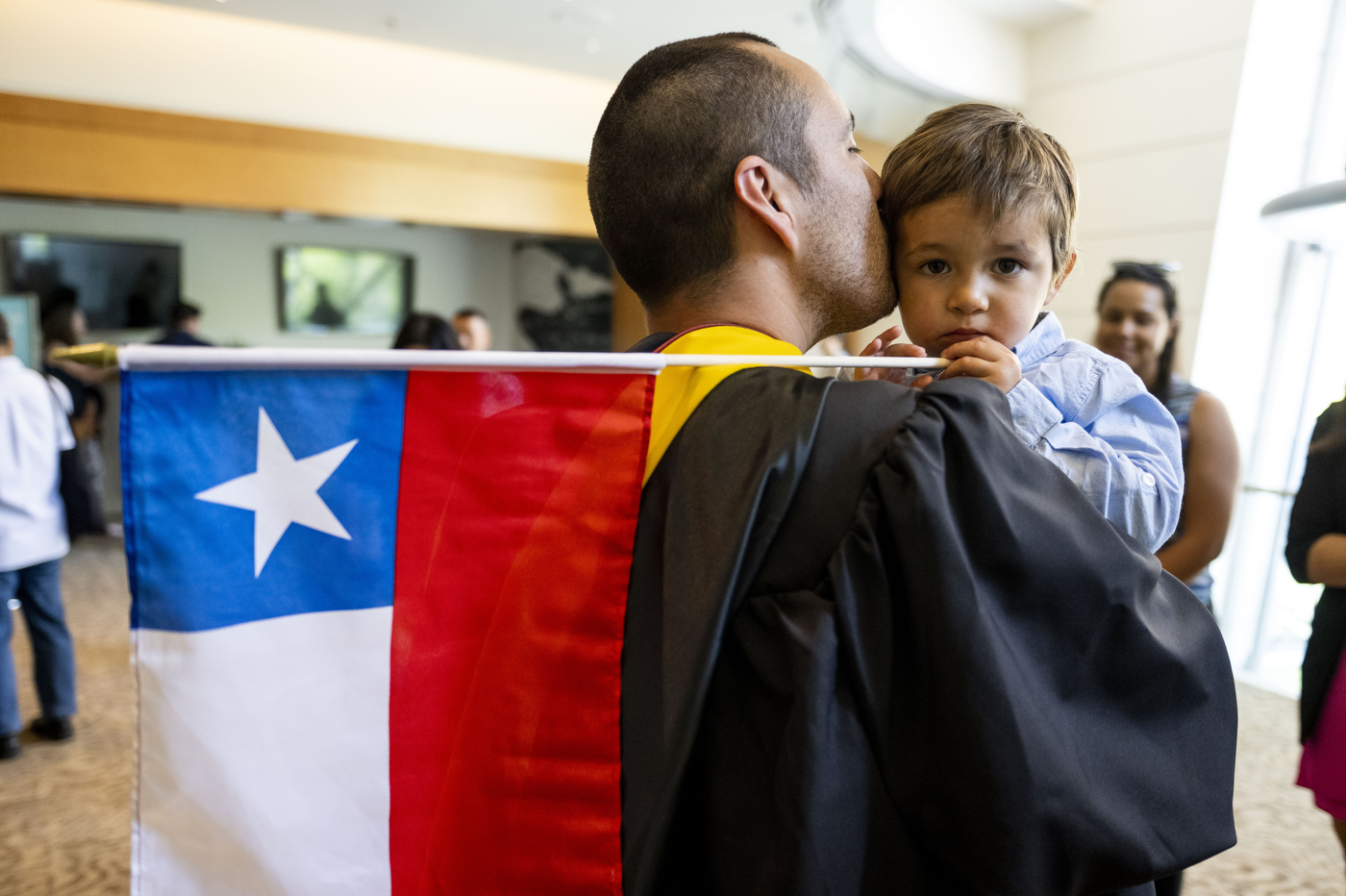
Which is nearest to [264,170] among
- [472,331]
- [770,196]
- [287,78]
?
[287,78]

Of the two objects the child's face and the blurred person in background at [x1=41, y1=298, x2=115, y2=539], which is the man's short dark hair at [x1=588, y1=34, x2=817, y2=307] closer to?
the child's face

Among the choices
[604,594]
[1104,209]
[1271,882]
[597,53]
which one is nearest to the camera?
[604,594]

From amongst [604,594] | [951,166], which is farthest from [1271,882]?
[604,594]

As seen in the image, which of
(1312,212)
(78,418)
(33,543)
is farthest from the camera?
(78,418)

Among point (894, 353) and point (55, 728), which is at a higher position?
point (894, 353)

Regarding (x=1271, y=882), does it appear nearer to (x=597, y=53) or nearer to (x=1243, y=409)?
(x=1243, y=409)

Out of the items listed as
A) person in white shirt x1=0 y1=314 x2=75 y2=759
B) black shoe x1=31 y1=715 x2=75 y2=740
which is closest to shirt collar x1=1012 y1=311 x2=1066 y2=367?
person in white shirt x1=0 y1=314 x2=75 y2=759

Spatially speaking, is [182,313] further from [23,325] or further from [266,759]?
[266,759]

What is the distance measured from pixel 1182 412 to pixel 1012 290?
1320 mm

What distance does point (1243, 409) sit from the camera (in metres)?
4.39

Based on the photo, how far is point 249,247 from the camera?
7.40 metres

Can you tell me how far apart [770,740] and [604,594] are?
0.20 metres

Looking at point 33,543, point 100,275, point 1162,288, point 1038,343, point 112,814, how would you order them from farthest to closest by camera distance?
point 100,275
point 33,543
point 112,814
point 1162,288
point 1038,343

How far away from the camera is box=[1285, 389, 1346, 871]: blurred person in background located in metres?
1.76
